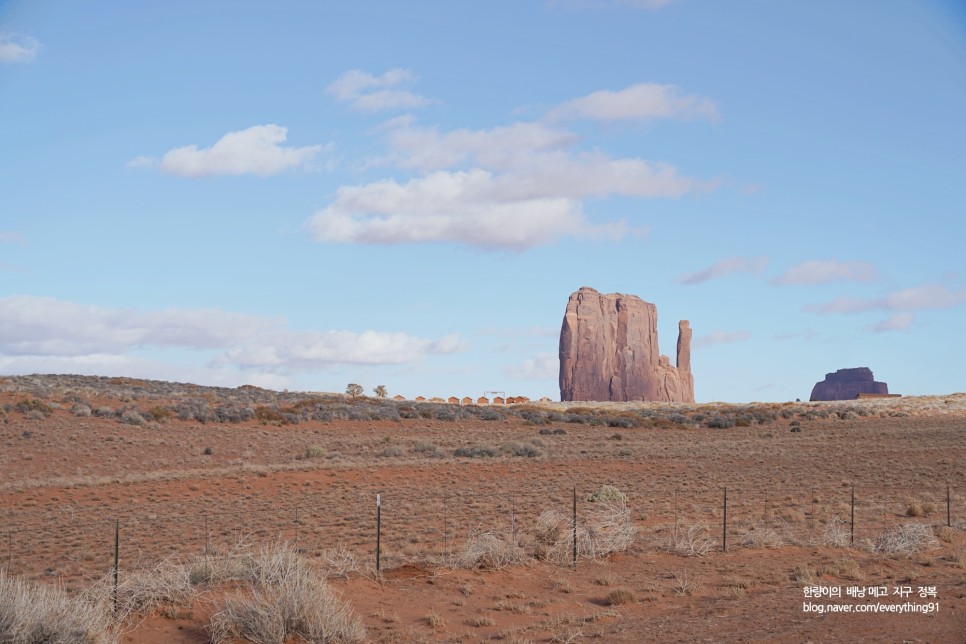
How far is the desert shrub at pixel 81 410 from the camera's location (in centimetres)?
4278

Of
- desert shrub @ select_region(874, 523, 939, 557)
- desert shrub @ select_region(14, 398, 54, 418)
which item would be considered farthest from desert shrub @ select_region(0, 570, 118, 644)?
desert shrub @ select_region(14, 398, 54, 418)

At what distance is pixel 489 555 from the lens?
1479 centimetres

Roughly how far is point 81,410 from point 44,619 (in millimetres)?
37255

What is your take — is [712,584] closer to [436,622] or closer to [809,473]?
[436,622]

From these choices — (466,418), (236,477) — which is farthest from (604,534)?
(466,418)

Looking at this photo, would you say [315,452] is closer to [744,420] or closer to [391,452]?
[391,452]

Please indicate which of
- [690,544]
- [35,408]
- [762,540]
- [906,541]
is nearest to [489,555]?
[690,544]

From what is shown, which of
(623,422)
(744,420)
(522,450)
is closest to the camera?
(522,450)

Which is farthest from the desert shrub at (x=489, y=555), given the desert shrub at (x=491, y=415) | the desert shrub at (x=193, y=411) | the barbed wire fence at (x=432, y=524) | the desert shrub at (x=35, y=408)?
the desert shrub at (x=491, y=415)

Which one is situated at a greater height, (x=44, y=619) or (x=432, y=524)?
(x=44, y=619)

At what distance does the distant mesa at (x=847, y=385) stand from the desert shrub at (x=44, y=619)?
178259mm

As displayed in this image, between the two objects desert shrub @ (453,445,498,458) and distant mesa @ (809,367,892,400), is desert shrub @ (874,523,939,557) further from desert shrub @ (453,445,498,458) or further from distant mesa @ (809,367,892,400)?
distant mesa @ (809,367,892,400)

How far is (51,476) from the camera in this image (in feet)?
102

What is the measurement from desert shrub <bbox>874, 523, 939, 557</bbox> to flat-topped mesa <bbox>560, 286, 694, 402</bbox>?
375 feet
